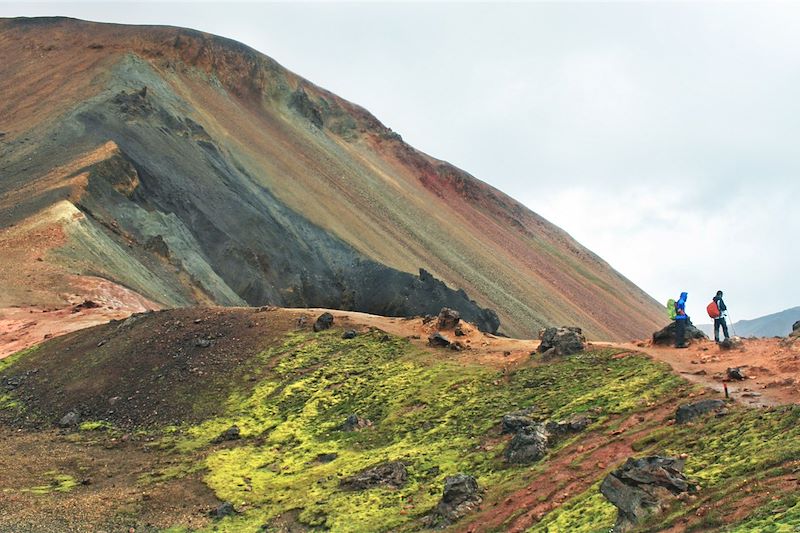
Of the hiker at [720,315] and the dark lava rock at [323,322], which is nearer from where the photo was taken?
the hiker at [720,315]

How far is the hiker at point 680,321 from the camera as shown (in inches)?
913

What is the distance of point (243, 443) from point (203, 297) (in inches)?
1072

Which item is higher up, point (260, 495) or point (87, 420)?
point (87, 420)

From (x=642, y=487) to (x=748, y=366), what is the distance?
7.90m

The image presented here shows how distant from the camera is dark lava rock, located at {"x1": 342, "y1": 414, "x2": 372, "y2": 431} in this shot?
73.1 feet

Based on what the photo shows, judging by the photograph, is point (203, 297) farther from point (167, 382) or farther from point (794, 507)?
point (794, 507)

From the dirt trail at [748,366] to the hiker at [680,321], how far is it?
0.29 metres

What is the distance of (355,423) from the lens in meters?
22.4

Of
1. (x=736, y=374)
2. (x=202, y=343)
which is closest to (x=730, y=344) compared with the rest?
(x=736, y=374)

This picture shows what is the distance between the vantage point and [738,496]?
12492 millimetres

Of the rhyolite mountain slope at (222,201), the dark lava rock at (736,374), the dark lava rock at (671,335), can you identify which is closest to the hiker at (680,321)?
the dark lava rock at (671,335)

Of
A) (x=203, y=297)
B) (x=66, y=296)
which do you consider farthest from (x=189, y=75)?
(x=66, y=296)

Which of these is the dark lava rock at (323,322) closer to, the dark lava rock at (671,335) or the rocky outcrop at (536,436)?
the rocky outcrop at (536,436)

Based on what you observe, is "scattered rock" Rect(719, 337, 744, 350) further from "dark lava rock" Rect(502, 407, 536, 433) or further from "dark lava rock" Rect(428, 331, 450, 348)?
"dark lava rock" Rect(428, 331, 450, 348)
